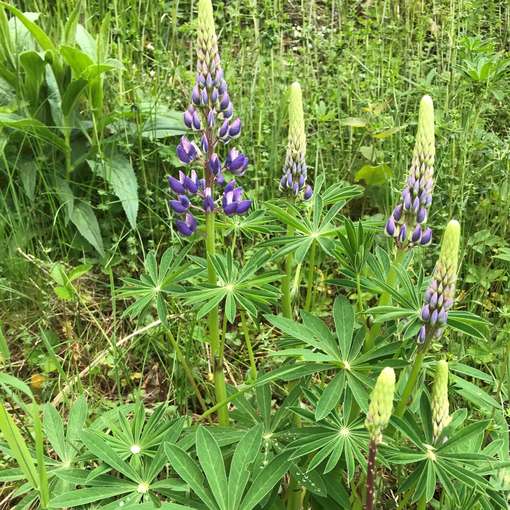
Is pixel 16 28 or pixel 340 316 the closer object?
pixel 340 316

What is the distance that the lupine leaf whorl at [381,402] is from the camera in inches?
44.8

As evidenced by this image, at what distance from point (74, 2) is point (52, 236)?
1.61 meters

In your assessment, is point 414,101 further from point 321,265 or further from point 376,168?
point 321,265

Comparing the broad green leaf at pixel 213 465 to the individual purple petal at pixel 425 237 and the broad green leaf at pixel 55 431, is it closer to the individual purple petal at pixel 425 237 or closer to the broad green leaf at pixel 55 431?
the broad green leaf at pixel 55 431

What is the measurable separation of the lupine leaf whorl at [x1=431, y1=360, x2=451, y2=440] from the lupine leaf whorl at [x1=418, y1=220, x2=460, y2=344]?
91 mm

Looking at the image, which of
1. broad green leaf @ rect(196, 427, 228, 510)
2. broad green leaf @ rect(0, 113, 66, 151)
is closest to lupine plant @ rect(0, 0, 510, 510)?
broad green leaf @ rect(196, 427, 228, 510)

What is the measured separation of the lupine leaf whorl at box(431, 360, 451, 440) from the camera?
4.69 feet

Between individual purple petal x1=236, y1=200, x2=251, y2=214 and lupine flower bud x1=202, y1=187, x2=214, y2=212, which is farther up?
lupine flower bud x1=202, y1=187, x2=214, y2=212

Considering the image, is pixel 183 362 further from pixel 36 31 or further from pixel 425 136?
pixel 36 31

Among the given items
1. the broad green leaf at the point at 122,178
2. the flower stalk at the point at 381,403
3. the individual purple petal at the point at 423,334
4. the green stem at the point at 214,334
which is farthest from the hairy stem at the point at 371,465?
the broad green leaf at the point at 122,178

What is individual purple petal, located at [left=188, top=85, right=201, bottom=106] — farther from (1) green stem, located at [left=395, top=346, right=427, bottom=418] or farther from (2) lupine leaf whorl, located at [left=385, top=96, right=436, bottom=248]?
(1) green stem, located at [left=395, top=346, right=427, bottom=418]

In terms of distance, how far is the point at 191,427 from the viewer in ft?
6.06

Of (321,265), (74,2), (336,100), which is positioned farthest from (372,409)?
(74,2)

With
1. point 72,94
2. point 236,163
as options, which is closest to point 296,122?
point 236,163
